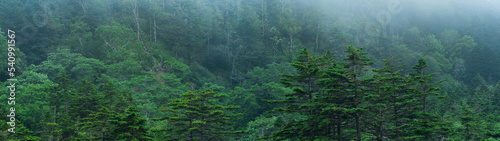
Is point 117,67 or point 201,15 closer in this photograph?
point 117,67

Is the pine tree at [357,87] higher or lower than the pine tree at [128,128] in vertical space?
higher

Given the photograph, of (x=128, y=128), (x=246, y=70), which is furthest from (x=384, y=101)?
(x=246, y=70)

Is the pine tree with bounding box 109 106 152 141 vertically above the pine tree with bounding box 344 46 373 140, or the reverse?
the pine tree with bounding box 344 46 373 140

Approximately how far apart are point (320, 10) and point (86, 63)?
5688 cm

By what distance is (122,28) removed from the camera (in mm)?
69938

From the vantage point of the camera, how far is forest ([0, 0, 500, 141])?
25016 millimetres

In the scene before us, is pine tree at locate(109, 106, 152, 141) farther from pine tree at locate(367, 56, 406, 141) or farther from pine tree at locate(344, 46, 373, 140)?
pine tree at locate(367, 56, 406, 141)

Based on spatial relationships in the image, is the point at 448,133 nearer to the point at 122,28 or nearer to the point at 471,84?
the point at 122,28

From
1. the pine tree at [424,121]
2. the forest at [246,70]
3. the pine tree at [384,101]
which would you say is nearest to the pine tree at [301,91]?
the forest at [246,70]

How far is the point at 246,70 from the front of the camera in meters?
81.9

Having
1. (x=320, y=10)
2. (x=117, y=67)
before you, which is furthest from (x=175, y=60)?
(x=320, y=10)

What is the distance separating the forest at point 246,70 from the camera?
82.1 feet

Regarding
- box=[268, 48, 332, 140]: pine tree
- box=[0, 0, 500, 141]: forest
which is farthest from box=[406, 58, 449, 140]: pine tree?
box=[268, 48, 332, 140]: pine tree

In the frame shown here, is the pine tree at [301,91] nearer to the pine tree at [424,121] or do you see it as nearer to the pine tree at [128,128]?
the pine tree at [128,128]
